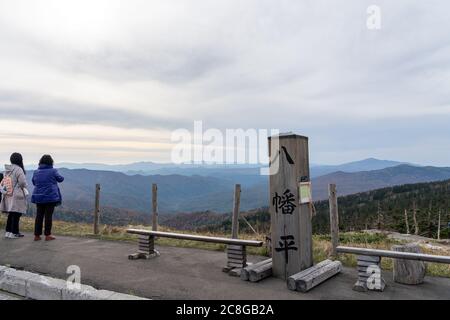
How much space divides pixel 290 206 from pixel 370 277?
1.56m

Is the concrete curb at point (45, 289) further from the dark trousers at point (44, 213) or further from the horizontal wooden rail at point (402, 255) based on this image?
the horizontal wooden rail at point (402, 255)

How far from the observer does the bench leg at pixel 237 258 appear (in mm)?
6543

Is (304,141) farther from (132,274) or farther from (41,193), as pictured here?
(41,193)

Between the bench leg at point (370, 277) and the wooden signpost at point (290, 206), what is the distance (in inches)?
33.9

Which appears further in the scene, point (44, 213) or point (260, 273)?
point (44, 213)

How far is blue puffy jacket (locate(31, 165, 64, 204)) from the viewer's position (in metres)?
8.88

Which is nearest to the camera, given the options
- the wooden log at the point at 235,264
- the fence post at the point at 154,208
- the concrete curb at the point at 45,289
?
the concrete curb at the point at 45,289

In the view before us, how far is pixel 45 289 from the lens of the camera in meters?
5.36

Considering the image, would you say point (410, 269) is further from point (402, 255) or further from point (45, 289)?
point (45, 289)

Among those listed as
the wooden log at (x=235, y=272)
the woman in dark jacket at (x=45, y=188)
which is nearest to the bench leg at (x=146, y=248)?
the wooden log at (x=235, y=272)

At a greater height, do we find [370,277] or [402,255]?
[402,255]

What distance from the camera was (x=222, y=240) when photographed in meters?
6.59

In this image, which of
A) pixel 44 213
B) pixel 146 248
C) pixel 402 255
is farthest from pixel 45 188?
pixel 402 255
